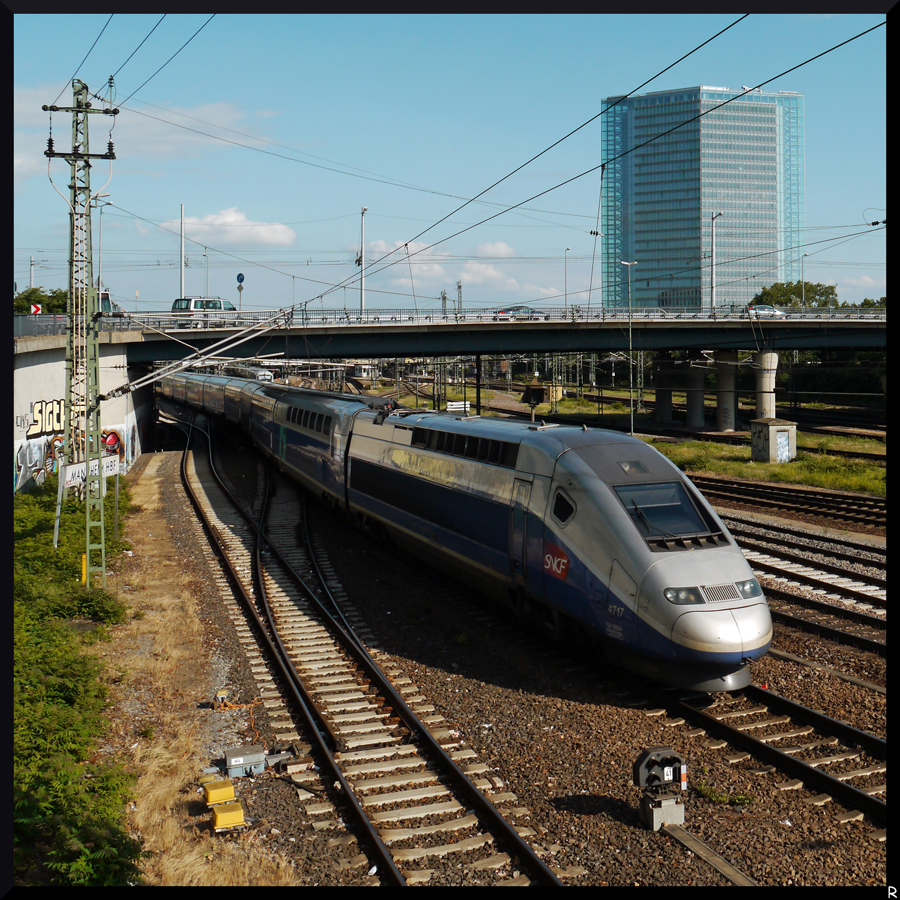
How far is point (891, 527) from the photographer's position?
231 inches

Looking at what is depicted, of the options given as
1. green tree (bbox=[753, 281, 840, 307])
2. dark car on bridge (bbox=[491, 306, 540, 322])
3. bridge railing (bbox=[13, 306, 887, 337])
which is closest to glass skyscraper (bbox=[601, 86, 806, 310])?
green tree (bbox=[753, 281, 840, 307])

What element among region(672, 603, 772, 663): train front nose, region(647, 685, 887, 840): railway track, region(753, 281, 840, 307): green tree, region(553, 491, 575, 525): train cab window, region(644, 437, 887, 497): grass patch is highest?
region(753, 281, 840, 307): green tree

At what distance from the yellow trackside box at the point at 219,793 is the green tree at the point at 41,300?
74086 millimetres

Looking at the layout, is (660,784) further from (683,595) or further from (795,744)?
(683,595)

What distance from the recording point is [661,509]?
11.6 metres

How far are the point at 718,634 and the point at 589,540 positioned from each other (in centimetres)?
212

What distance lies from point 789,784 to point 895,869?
348 cm

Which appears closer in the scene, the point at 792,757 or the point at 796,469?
the point at 792,757

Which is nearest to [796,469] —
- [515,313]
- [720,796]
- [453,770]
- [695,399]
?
[515,313]

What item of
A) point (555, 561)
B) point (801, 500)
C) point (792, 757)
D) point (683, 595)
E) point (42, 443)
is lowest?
point (792, 757)

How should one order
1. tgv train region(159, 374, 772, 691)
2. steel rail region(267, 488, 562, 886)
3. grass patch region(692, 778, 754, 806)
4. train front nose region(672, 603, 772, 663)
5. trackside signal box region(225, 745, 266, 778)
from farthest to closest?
1. tgv train region(159, 374, 772, 691)
2. train front nose region(672, 603, 772, 663)
3. trackside signal box region(225, 745, 266, 778)
4. grass patch region(692, 778, 754, 806)
5. steel rail region(267, 488, 562, 886)

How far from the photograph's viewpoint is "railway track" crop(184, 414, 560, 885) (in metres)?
7.93

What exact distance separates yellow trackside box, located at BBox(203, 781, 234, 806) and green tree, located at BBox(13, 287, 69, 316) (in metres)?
74.1

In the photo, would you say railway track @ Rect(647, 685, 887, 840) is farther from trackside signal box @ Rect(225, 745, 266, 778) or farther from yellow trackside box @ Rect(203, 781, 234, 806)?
yellow trackside box @ Rect(203, 781, 234, 806)
